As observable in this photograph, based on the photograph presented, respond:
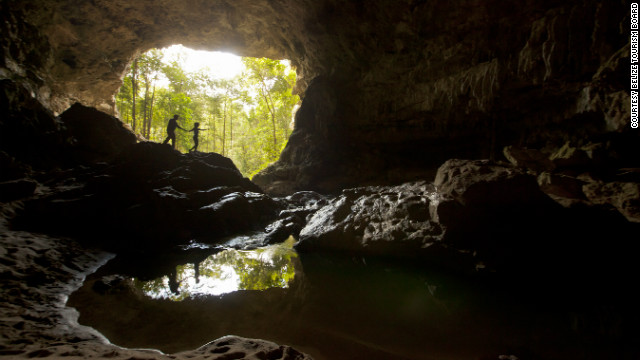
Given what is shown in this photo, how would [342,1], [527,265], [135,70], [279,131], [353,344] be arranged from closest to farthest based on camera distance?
[353,344], [527,265], [342,1], [135,70], [279,131]

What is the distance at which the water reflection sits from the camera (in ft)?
12.1

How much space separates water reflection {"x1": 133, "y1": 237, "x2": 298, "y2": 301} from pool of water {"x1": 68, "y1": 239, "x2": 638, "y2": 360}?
0.10 feet

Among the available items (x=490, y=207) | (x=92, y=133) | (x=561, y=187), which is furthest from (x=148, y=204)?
(x=561, y=187)

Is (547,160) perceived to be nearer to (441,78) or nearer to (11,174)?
(441,78)

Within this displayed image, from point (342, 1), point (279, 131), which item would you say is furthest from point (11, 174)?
point (279, 131)

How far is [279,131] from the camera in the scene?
25.5 m

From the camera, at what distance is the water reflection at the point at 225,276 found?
3.69m

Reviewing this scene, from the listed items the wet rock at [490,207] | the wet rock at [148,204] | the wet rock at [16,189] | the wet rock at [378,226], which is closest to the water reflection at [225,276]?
the wet rock at [378,226]

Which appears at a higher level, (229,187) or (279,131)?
(279,131)

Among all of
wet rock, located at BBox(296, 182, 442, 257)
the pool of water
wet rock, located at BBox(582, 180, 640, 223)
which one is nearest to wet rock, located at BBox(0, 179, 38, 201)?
the pool of water

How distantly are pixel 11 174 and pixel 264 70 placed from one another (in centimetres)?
1815

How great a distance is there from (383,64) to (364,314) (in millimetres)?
10669

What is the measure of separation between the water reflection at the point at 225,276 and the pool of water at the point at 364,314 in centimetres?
3

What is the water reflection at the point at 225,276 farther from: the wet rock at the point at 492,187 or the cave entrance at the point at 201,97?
the cave entrance at the point at 201,97
